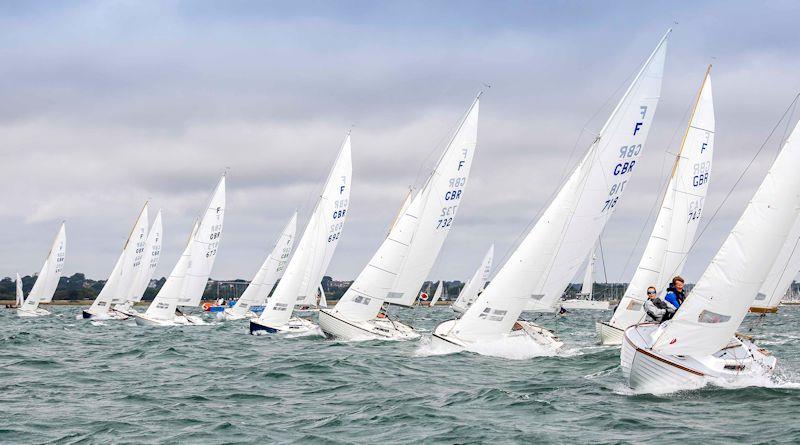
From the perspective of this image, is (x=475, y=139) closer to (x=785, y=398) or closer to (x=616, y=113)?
(x=616, y=113)

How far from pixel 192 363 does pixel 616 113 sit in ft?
Result: 46.6

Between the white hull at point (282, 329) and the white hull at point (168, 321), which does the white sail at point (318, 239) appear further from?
the white hull at point (168, 321)

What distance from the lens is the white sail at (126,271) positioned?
182 feet

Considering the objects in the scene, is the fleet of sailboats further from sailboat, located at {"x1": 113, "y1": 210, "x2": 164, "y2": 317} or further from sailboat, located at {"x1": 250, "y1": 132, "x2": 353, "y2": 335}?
sailboat, located at {"x1": 113, "y1": 210, "x2": 164, "y2": 317}

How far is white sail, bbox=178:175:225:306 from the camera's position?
52344 millimetres

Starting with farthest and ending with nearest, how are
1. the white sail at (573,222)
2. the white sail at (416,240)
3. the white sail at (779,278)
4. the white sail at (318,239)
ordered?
the white sail at (318,239) < the white sail at (416,240) < the white sail at (573,222) < the white sail at (779,278)

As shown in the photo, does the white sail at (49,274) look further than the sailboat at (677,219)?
Yes

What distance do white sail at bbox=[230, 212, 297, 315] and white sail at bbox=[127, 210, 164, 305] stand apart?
8.34m

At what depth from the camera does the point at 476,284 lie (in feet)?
299

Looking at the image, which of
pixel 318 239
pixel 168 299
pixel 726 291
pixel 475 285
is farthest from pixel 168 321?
pixel 475 285

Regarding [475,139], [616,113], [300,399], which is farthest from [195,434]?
[475,139]

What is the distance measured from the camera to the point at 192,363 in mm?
24219

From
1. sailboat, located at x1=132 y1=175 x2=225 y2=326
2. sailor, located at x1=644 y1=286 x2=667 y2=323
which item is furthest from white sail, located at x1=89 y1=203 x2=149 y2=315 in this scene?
sailor, located at x1=644 y1=286 x2=667 y2=323

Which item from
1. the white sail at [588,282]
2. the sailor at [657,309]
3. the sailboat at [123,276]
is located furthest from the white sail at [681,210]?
the white sail at [588,282]
